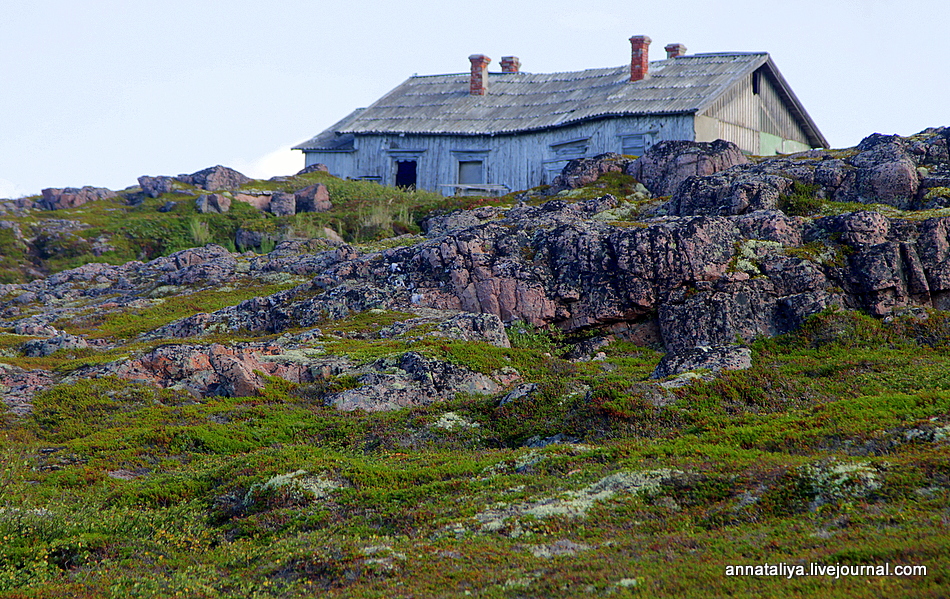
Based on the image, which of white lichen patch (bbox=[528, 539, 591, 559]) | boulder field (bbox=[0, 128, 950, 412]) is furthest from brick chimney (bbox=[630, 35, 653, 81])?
white lichen patch (bbox=[528, 539, 591, 559])

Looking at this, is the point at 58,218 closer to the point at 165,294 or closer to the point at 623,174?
the point at 165,294

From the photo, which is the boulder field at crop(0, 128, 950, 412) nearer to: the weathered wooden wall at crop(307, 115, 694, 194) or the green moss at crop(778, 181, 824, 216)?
the green moss at crop(778, 181, 824, 216)

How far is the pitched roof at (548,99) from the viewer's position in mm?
61125

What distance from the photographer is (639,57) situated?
65.9 m

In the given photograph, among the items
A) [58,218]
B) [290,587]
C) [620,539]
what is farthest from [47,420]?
[58,218]

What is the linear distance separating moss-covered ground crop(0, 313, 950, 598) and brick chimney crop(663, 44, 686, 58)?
5367 cm

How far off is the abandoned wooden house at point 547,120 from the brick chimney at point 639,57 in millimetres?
90

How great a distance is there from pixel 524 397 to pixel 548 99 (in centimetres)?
5408

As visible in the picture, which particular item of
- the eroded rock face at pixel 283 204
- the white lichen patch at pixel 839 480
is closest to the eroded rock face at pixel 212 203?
the eroded rock face at pixel 283 204

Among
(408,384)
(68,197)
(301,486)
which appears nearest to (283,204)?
(68,197)

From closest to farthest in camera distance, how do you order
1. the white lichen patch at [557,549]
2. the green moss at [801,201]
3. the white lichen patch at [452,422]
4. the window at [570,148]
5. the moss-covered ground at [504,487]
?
the moss-covered ground at [504,487]
the white lichen patch at [557,549]
the white lichen patch at [452,422]
the green moss at [801,201]
the window at [570,148]

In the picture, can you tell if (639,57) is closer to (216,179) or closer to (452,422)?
(216,179)

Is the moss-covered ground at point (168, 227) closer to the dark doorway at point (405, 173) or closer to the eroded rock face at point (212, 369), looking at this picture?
the dark doorway at point (405, 173)

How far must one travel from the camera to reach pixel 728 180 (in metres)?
39.0
